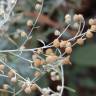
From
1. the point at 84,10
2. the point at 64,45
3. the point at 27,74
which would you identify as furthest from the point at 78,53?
the point at 64,45

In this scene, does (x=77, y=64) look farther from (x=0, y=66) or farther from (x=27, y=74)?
(x=0, y=66)

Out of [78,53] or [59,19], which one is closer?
[59,19]

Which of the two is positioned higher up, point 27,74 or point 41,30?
point 41,30

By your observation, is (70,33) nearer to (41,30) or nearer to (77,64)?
(41,30)

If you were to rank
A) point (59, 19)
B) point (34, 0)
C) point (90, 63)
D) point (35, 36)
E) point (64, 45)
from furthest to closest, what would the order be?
point (90, 63)
point (59, 19)
point (35, 36)
point (34, 0)
point (64, 45)

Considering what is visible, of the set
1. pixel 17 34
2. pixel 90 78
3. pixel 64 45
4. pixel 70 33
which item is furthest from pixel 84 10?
pixel 64 45

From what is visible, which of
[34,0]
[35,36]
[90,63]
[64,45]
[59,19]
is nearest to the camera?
[64,45]

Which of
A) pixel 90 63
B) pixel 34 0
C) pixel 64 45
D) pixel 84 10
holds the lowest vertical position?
pixel 64 45
